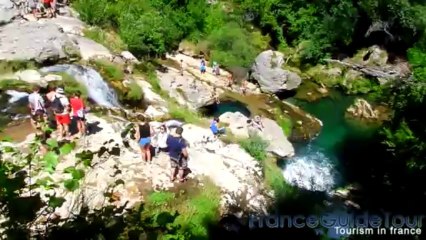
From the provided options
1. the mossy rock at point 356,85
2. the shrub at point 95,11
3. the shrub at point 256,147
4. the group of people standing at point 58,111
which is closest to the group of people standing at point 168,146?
the group of people standing at point 58,111

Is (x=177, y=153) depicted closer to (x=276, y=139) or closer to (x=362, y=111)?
(x=276, y=139)

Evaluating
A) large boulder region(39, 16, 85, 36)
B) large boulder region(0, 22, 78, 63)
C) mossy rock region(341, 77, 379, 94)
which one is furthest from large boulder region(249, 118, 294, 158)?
large boulder region(39, 16, 85, 36)

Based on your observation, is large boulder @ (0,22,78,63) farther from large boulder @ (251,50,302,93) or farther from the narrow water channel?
large boulder @ (251,50,302,93)

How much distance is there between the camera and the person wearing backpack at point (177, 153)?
1270cm

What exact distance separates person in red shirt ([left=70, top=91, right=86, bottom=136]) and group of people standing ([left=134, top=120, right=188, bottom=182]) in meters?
1.60

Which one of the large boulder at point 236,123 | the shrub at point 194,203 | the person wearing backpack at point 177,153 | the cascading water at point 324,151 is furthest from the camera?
the large boulder at point 236,123

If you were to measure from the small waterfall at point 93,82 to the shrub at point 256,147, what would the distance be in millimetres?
5074

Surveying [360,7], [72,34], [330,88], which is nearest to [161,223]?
[72,34]

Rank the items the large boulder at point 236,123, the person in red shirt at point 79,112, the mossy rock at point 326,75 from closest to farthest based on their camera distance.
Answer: the person in red shirt at point 79,112 → the large boulder at point 236,123 → the mossy rock at point 326,75

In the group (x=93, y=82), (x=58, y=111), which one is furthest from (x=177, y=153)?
(x=93, y=82)

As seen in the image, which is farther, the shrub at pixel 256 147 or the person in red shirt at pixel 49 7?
the person in red shirt at pixel 49 7

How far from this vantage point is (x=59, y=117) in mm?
12828

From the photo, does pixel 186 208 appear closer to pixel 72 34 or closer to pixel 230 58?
pixel 72 34

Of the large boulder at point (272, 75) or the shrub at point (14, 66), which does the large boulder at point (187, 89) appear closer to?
the large boulder at point (272, 75)
